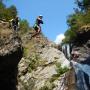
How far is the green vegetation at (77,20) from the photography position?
1366 inches

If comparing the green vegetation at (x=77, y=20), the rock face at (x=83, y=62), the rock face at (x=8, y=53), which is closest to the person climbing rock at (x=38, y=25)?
the rock face at (x=83, y=62)

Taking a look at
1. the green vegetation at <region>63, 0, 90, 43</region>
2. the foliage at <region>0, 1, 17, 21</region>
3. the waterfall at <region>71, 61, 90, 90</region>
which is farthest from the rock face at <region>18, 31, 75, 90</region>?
the green vegetation at <region>63, 0, 90, 43</region>

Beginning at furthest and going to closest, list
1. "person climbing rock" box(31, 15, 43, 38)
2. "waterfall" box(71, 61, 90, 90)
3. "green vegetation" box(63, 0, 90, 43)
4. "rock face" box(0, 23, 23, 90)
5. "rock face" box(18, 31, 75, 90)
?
"green vegetation" box(63, 0, 90, 43) < "person climbing rock" box(31, 15, 43, 38) < "rock face" box(18, 31, 75, 90) < "waterfall" box(71, 61, 90, 90) < "rock face" box(0, 23, 23, 90)

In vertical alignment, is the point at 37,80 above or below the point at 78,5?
below

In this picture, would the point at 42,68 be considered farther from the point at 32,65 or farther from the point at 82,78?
the point at 82,78

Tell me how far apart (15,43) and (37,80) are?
4333 millimetres

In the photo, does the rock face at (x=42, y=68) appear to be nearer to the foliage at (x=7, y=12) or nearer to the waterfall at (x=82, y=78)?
the waterfall at (x=82, y=78)

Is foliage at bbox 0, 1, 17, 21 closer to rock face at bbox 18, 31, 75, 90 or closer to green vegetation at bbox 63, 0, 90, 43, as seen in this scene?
rock face at bbox 18, 31, 75, 90

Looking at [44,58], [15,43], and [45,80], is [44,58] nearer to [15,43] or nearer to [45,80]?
[45,80]

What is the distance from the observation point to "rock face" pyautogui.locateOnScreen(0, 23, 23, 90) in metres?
16.0

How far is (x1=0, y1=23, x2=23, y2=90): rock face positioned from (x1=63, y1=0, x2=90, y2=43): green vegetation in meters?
17.0

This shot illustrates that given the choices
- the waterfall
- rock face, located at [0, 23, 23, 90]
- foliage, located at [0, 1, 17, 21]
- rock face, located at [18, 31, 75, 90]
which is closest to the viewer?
rock face, located at [0, 23, 23, 90]

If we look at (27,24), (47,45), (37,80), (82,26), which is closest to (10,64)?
(37,80)

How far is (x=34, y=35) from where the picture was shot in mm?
24125
